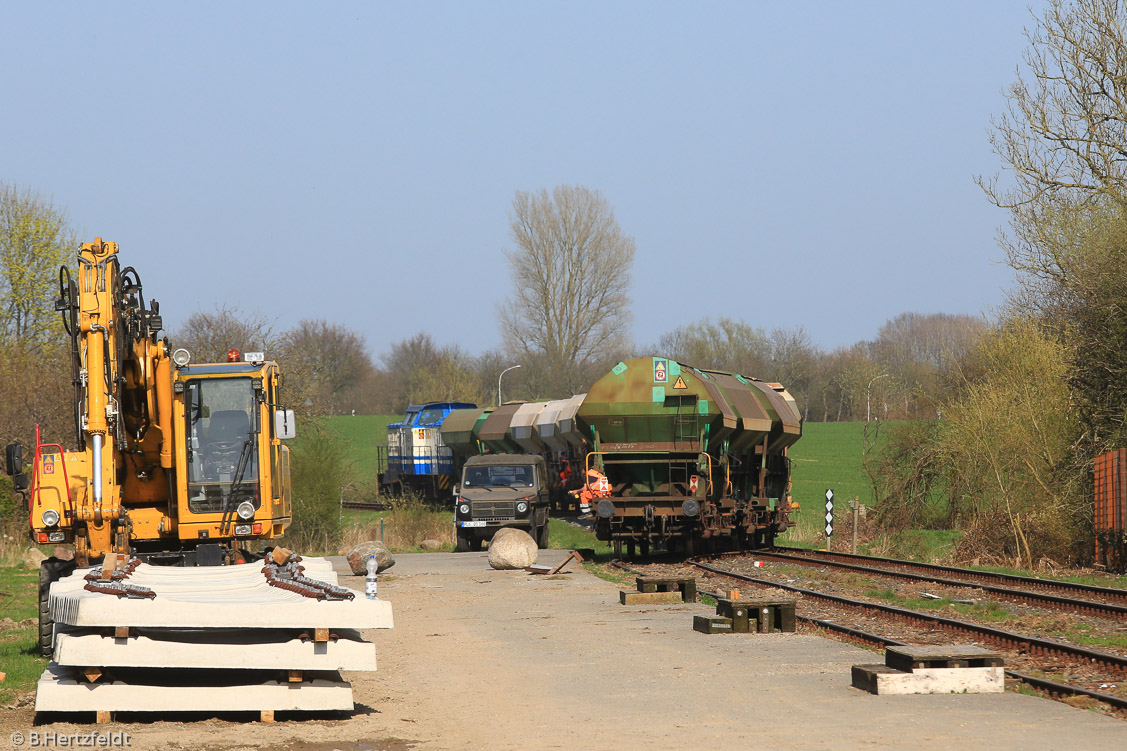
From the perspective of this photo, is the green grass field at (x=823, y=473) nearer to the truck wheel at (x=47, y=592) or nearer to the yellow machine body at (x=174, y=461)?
the yellow machine body at (x=174, y=461)

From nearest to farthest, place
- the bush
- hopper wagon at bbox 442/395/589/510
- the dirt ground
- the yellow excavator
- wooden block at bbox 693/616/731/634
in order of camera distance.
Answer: the dirt ground < the yellow excavator < wooden block at bbox 693/616/731/634 < the bush < hopper wagon at bbox 442/395/589/510

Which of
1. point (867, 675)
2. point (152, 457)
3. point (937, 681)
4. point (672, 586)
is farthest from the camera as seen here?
point (672, 586)

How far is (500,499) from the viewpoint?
28.3 m

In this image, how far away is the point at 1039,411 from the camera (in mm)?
26156

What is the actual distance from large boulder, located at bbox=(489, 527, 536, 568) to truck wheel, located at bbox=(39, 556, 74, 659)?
36.9 feet

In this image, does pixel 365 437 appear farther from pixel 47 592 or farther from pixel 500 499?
pixel 47 592

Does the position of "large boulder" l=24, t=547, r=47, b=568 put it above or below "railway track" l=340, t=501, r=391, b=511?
above

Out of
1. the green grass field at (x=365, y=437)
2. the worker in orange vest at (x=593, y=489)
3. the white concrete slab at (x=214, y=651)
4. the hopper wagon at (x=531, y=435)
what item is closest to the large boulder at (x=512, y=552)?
the worker in orange vest at (x=593, y=489)

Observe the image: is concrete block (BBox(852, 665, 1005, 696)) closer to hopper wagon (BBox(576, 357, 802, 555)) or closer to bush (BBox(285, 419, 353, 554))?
hopper wagon (BBox(576, 357, 802, 555))

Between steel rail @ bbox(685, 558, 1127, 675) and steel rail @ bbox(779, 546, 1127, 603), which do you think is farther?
steel rail @ bbox(779, 546, 1127, 603)

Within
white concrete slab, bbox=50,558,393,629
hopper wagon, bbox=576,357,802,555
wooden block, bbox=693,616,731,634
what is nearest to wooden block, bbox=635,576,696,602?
wooden block, bbox=693,616,731,634

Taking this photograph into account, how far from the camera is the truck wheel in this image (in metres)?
12.0

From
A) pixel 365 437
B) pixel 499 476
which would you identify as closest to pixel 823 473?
pixel 499 476

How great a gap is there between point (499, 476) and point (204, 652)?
21.0 meters
